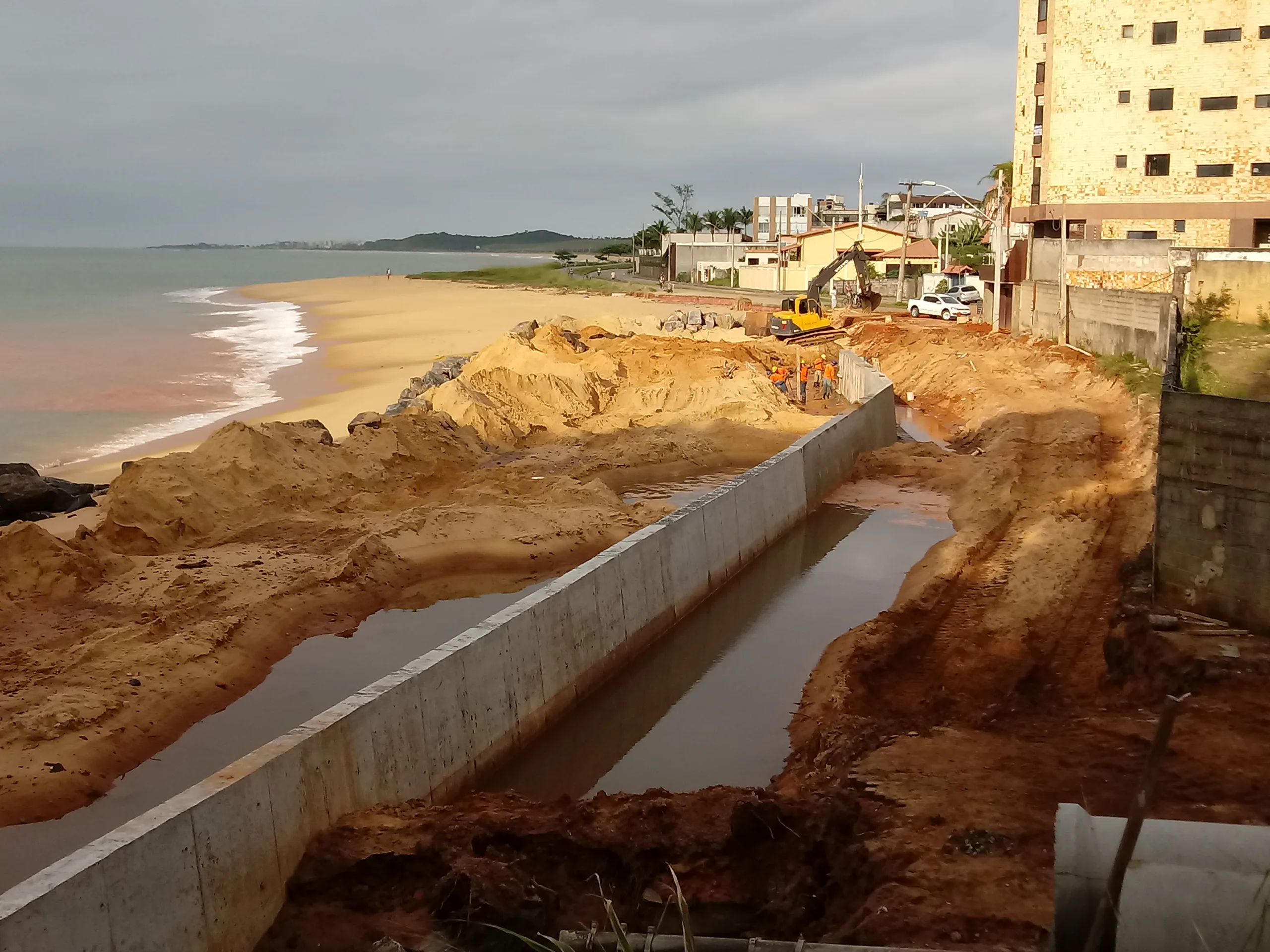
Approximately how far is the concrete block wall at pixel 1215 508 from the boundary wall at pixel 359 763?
590 centimetres

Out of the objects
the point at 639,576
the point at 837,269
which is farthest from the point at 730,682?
the point at 837,269

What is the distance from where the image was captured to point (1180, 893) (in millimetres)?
4320

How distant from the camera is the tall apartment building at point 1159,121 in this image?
4153 cm

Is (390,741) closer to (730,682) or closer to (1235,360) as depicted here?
(730,682)

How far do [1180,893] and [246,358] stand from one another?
47328 mm

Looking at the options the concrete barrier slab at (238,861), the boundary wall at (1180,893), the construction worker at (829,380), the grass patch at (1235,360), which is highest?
the grass patch at (1235,360)

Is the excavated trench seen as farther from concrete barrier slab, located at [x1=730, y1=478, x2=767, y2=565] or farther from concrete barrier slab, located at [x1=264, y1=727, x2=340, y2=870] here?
concrete barrier slab, located at [x1=730, y1=478, x2=767, y2=565]

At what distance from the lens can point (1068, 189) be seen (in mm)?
45031

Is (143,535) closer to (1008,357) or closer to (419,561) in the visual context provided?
(419,561)

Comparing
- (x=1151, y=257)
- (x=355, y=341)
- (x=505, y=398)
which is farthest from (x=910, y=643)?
(x=355, y=341)

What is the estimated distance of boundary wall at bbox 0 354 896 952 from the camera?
634cm

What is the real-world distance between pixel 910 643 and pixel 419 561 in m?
6.89

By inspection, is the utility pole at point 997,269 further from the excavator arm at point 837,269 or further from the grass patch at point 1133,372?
the grass patch at point 1133,372

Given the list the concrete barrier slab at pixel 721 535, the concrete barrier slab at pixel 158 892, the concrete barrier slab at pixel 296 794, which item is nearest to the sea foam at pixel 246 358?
the concrete barrier slab at pixel 721 535
